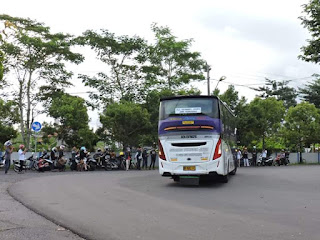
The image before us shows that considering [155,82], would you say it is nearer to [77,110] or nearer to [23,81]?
[77,110]

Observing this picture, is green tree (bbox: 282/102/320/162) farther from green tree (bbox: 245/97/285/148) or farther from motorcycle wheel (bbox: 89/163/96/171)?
motorcycle wheel (bbox: 89/163/96/171)

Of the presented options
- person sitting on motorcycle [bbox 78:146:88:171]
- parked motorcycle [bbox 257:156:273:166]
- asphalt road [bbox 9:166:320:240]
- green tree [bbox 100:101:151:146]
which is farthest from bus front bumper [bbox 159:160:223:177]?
parked motorcycle [bbox 257:156:273:166]

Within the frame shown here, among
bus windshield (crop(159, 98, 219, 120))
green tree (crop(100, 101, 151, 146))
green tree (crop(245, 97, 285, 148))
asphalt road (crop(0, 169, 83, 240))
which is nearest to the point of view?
asphalt road (crop(0, 169, 83, 240))

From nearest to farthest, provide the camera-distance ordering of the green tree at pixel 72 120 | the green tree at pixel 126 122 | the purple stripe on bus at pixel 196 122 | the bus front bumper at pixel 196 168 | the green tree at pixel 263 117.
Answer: the bus front bumper at pixel 196 168 → the purple stripe on bus at pixel 196 122 → the green tree at pixel 72 120 → the green tree at pixel 126 122 → the green tree at pixel 263 117

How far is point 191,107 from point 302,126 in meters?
31.1

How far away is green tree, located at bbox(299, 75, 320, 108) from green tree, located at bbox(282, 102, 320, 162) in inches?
469

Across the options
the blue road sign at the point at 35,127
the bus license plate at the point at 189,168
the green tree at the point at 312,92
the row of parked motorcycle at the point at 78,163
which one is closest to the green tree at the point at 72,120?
the row of parked motorcycle at the point at 78,163

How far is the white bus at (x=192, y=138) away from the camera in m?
13.1

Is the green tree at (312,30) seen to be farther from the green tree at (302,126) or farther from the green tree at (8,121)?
the green tree at (302,126)

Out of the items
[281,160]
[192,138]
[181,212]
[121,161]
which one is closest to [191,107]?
[192,138]

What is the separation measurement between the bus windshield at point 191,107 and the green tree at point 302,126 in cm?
3038

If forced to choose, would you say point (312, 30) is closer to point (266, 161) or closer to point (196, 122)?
point (196, 122)

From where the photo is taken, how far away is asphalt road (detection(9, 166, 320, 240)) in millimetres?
6027

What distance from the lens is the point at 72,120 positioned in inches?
1109
